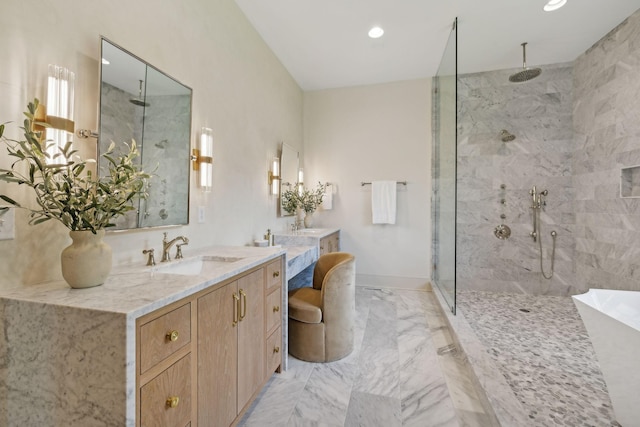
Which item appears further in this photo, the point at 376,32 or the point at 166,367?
the point at 376,32

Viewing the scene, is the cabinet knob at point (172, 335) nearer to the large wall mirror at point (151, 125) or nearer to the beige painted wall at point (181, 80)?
the beige painted wall at point (181, 80)

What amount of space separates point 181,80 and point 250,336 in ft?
5.20

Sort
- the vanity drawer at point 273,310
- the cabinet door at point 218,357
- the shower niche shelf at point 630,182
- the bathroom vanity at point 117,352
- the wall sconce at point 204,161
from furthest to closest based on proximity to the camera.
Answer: the shower niche shelf at point 630,182
the wall sconce at point 204,161
the vanity drawer at point 273,310
the cabinet door at point 218,357
the bathroom vanity at point 117,352

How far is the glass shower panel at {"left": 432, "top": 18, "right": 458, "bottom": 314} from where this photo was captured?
2777mm

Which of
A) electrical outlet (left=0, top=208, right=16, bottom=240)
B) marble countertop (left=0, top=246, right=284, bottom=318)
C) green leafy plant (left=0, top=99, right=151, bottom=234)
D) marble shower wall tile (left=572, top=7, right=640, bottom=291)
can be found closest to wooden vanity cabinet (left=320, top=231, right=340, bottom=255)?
marble countertop (left=0, top=246, right=284, bottom=318)

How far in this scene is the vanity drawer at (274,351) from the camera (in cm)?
172

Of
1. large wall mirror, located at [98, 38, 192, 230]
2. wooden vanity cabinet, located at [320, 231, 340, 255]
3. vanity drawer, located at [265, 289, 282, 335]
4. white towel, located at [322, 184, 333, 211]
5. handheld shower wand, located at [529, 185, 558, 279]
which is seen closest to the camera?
large wall mirror, located at [98, 38, 192, 230]

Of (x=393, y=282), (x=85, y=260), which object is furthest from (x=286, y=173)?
(x=85, y=260)

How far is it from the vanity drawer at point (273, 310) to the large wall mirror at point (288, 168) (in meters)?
1.53

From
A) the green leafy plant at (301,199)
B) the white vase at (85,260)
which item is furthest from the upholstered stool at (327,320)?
the green leafy plant at (301,199)

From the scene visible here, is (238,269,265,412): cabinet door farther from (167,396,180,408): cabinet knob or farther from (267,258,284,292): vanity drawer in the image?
(167,396,180,408): cabinet knob

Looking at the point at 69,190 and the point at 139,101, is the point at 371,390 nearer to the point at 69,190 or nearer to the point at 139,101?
the point at 69,190

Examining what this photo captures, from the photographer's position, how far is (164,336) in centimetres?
95

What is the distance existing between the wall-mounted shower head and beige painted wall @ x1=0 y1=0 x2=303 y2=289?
8.88ft
